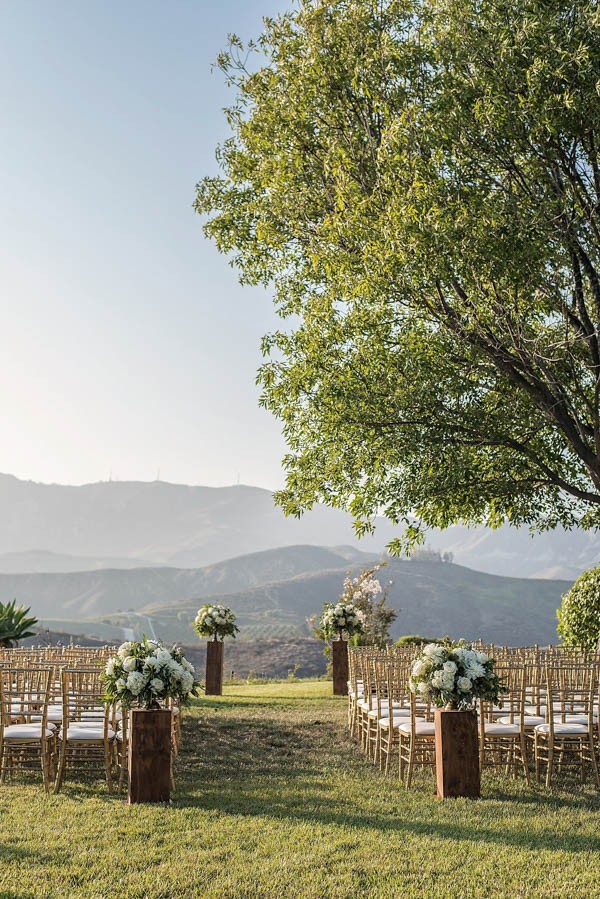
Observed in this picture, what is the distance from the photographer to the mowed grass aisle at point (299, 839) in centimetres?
509

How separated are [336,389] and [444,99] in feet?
13.1

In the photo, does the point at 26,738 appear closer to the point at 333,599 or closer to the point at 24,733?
the point at 24,733

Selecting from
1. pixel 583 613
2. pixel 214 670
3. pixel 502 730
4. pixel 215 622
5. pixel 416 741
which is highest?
pixel 583 613

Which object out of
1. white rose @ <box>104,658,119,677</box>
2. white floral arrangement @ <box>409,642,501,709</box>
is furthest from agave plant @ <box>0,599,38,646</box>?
white floral arrangement @ <box>409,642,501,709</box>

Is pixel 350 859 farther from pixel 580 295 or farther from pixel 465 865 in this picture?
pixel 580 295

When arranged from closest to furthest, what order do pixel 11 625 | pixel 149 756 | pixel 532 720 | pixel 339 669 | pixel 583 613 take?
pixel 149 756
pixel 532 720
pixel 583 613
pixel 11 625
pixel 339 669

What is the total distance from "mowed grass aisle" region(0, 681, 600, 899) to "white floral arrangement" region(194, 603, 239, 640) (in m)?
8.99

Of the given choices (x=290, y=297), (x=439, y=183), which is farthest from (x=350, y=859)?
(x=290, y=297)

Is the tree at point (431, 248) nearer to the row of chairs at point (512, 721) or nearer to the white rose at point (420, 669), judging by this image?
the row of chairs at point (512, 721)

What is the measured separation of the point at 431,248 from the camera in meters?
9.73

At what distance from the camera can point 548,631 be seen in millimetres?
141250

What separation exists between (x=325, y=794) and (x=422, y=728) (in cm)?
139

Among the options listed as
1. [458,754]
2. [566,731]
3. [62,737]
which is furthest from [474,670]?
[62,737]

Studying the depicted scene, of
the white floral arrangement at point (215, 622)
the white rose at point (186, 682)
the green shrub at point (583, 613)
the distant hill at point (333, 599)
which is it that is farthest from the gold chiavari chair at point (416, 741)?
the distant hill at point (333, 599)
